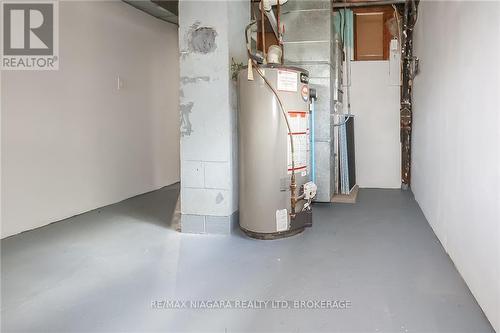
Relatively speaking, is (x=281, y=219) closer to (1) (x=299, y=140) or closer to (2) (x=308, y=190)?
(2) (x=308, y=190)

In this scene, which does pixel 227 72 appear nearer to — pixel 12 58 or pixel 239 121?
pixel 239 121

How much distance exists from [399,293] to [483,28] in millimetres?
1453

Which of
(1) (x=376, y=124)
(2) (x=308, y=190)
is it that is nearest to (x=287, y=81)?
(2) (x=308, y=190)

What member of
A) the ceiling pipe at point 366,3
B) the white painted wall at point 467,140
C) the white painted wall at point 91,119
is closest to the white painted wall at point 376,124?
the ceiling pipe at point 366,3

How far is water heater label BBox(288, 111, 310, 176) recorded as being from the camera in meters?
3.25

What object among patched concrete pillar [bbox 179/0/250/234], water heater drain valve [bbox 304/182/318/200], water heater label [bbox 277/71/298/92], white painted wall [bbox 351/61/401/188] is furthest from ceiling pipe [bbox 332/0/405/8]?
water heater drain valve [bbox 304/182/318/200]

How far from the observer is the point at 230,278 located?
2.42 m

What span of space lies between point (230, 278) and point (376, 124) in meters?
4.00

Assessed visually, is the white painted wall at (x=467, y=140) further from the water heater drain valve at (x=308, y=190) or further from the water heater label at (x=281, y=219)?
the water heater label at (x=281, y=219)

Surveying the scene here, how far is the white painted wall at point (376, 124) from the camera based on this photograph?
18.3ft

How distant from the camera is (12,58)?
3447 millimetres

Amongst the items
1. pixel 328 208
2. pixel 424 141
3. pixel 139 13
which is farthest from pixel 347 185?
pixel 139 13

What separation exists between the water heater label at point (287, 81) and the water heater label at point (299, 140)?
0.21m

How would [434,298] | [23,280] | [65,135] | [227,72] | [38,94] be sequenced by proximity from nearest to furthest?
[434,298], [23,280], [227,72], [38,94], [65,135]
